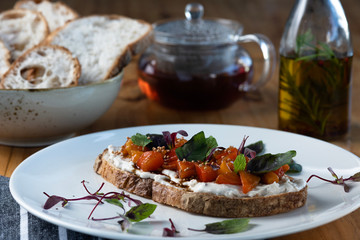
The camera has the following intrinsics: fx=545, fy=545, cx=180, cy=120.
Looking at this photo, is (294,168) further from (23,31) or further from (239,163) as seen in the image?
(23,31)

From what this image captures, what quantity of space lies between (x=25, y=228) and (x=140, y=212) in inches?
14.0

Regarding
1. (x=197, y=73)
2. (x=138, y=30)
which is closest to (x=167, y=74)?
(x=197, y=73)

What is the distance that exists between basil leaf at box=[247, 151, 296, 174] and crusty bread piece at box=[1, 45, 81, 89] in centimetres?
116

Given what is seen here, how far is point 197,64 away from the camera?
2754 mm

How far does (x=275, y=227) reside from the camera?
1.45 meters

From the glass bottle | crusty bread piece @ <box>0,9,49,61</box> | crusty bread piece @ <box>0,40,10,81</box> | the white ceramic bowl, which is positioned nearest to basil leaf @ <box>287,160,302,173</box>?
the glass bottle

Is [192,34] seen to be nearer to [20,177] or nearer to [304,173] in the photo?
[304,173]

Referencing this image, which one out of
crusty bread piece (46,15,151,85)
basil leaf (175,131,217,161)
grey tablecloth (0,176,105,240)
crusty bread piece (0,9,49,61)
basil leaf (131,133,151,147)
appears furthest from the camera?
crusty bread piece (0,9,49,61)

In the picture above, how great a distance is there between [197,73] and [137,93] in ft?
2.17

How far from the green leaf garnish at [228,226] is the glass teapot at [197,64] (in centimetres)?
136

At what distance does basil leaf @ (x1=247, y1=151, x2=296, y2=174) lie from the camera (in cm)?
159

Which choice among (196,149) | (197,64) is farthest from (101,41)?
(196,149)

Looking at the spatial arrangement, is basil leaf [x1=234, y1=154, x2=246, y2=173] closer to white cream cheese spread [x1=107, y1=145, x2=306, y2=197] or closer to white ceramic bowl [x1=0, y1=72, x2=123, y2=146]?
white cream cheese spread [x1=107, y1=145, x2=306, y2=197]

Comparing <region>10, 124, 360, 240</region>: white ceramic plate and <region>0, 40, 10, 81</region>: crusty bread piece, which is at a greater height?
<region>10, 124, 360, 240</region>: white ceramic plate
